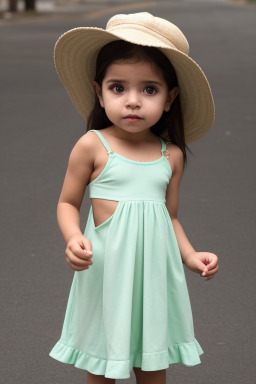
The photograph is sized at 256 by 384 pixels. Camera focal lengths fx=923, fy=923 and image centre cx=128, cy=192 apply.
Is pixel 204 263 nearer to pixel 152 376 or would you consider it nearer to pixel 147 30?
pixel 152 376

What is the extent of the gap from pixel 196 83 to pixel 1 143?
5.77 m

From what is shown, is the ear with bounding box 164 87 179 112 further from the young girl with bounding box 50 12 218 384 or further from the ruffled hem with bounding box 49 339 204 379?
the ruffled hem with bounding box 49 339 204 379

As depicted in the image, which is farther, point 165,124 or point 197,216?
point 197,216

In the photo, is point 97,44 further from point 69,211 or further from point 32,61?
point 32,61

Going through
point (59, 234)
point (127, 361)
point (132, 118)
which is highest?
point (132, 118)

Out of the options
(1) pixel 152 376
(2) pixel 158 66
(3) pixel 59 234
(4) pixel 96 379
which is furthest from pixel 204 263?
(3) pixel 59 234

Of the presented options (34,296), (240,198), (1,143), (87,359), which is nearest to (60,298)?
(34,296)

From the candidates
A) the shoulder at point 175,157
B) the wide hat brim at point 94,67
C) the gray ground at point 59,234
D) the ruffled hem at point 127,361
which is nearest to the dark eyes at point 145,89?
the wide hat brim at point 94,67

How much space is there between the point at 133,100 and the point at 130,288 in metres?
0.54

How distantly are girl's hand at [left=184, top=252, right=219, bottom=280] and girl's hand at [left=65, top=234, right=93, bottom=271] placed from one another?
1.27 feet

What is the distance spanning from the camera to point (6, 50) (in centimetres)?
1795

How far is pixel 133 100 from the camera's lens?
2.66 meters

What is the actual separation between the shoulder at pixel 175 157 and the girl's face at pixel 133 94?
16cm

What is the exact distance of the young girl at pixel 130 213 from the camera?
268cm
